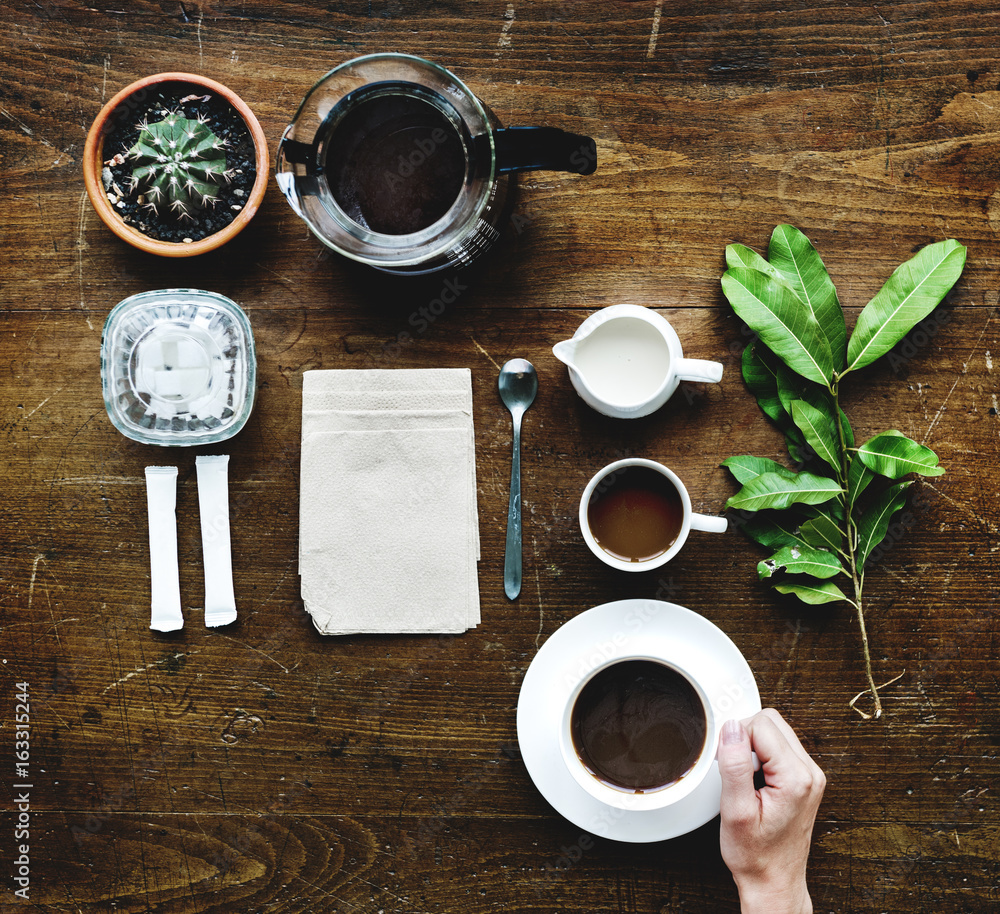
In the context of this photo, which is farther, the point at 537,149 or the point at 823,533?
the point at 823,533

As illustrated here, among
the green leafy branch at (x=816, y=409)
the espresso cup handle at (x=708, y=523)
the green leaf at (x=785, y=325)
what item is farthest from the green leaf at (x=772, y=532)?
the green leaf at (x=785, y=325)

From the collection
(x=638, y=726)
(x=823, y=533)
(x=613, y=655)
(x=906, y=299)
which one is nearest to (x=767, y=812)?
(x=638, y=726)

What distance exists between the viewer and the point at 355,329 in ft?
3.76

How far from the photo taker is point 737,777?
0.99 m

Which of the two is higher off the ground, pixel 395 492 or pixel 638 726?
pixel 395 492

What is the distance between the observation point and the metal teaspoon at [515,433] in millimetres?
1127

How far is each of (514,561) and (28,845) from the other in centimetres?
96

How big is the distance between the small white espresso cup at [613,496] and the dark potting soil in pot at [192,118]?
0.72 m

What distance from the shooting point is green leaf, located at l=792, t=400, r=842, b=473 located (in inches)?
42.2

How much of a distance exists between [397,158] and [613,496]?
2.02 feet

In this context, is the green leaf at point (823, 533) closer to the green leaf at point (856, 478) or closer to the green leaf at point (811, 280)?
the green leaf at point (856, 478)

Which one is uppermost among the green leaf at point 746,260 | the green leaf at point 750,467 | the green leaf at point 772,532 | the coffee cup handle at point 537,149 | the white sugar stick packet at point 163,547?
the coffee cup handle at point 537,149

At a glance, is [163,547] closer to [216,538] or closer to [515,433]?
[216,538]

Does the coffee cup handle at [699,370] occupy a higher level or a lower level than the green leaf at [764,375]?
higher
